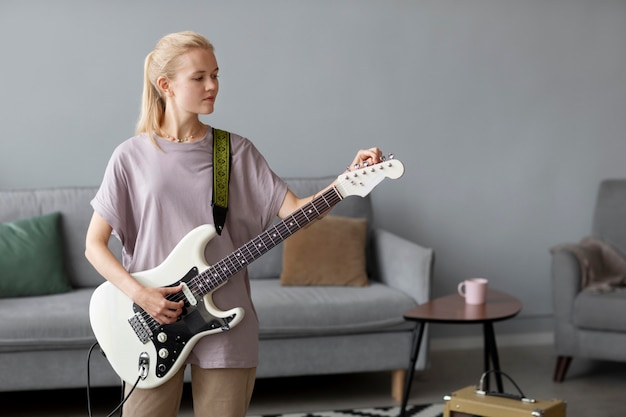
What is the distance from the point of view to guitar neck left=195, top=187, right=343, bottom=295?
1897 mm

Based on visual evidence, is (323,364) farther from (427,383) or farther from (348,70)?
(348,70)

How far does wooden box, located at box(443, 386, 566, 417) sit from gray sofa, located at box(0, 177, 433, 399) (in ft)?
2.88

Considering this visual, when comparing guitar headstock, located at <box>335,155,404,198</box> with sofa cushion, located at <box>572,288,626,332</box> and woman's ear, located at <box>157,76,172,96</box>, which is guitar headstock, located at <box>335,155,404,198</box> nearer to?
woman's ear, located at <box>157,76,172,96</box>

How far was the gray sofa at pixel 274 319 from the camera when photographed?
3.40 metres

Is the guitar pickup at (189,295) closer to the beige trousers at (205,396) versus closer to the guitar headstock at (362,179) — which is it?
the beige trousers at (205,396)

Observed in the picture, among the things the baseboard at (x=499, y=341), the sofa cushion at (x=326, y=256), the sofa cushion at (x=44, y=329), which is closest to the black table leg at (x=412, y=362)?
the sofa cushion at (x=326, y=256)

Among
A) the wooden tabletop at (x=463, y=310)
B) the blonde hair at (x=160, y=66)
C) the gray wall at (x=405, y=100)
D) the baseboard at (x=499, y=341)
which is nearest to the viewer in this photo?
the blonde hair at (x=160, y=66)

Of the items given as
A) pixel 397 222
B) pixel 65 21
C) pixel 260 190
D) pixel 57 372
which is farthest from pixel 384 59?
pixel 260 190

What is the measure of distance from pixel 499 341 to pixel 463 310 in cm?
148

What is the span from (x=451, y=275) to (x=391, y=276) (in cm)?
80

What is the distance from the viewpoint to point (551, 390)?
3.92 meters

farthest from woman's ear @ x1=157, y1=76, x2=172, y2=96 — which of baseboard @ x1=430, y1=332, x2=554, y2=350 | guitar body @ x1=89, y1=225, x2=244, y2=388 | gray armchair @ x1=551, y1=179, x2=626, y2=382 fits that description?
baseboard @ x1=430, y1=332, x2=554, y2=350

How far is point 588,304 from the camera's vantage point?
3947 mm

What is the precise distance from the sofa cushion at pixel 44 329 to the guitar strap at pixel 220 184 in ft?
5.45
